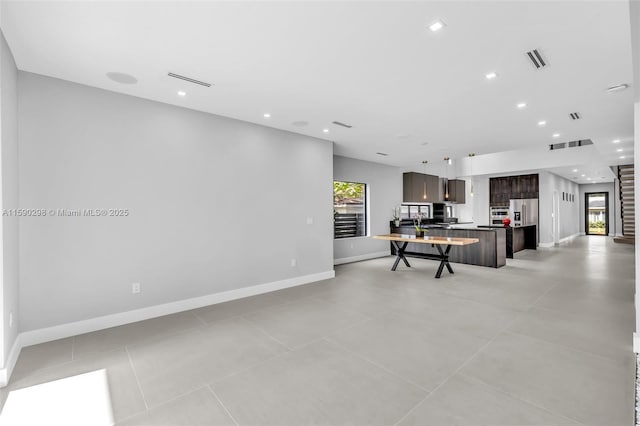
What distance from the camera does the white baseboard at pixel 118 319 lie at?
2768 millimetres

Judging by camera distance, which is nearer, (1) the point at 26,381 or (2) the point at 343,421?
(2) the point at 343,421

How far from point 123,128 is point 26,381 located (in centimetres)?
265

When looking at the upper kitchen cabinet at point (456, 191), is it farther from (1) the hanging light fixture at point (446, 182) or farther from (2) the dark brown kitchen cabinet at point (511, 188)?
(2) the dark brown kitchen cabinet at point (511, 188)

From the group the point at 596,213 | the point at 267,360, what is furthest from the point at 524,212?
the point at 267,360

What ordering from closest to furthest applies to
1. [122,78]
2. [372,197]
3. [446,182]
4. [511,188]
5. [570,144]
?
[122,78]
[372,197]
[570,144]
[446,182]
[511,188]

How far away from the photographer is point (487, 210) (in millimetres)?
11609

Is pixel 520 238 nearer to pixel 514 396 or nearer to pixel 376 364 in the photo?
pixel 514 396

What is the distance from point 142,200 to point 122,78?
4.56 ft

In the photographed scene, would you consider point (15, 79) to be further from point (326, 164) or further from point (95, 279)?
point (326, 164)

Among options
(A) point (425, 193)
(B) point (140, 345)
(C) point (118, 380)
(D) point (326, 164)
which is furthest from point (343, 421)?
(A) point (425, 193)

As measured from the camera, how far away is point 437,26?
2.30m

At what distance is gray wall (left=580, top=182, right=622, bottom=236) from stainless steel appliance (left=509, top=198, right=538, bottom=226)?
7332mm

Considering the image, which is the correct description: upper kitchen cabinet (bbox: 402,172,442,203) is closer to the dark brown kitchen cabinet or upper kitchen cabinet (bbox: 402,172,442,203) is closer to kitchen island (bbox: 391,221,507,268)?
kitchen island (bbox: 391,221,507,268)

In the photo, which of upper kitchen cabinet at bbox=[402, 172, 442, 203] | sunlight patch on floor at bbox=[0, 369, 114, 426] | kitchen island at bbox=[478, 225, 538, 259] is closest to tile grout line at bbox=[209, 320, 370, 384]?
sunlight patch on floor at bbox=[0, 369, 114, 426]
